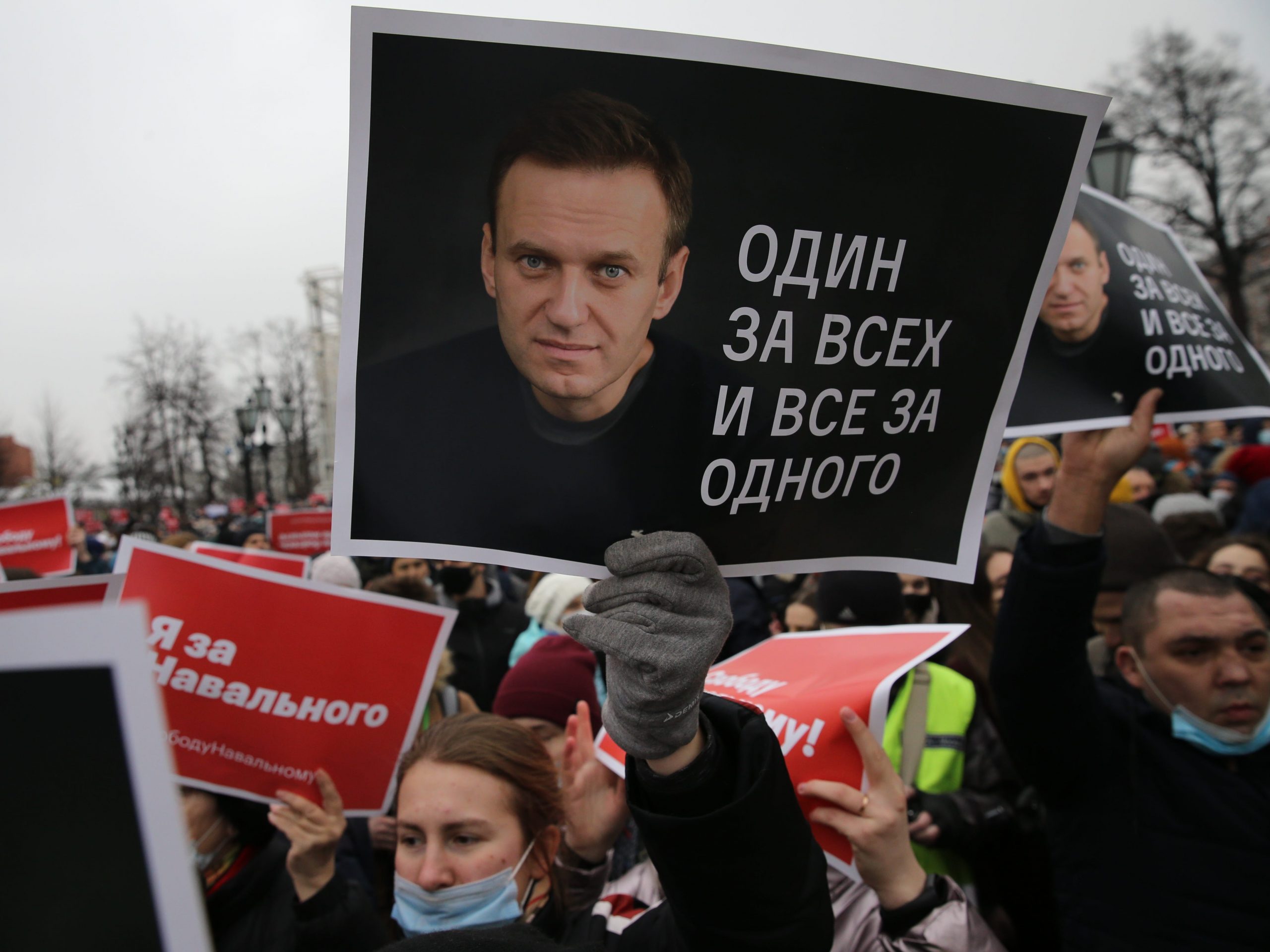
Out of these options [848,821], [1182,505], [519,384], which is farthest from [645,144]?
[1182,505]

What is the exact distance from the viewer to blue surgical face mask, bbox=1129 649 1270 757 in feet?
7.48

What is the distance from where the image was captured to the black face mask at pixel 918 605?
4.11 metres

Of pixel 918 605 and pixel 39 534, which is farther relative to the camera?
pixel 39 534

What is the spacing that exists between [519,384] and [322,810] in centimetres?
164

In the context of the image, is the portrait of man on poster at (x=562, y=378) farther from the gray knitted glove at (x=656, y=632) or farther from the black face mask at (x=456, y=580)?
the black face mask at (x=456, y=580)

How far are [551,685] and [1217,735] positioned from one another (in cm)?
201

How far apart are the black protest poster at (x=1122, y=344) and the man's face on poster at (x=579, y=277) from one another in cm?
123

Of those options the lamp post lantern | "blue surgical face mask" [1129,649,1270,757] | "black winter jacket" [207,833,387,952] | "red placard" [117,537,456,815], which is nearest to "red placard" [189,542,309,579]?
"red placard" [117,537,456,815]

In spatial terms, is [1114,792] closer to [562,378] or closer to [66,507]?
[562,378]

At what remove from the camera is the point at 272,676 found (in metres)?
2.54

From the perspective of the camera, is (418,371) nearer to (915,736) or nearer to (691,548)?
(691,548)

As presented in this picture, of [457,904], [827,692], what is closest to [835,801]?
[827,692]

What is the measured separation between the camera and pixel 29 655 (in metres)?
0.69

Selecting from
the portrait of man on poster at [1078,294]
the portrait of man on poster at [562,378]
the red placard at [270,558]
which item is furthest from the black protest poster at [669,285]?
the red placard at [270,558]
